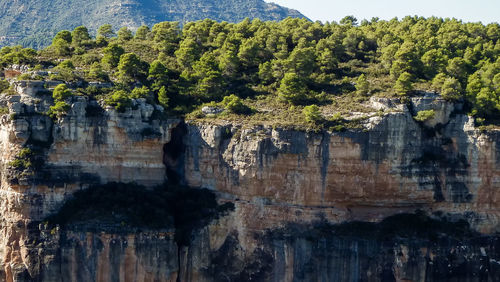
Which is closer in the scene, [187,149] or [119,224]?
[119,224]

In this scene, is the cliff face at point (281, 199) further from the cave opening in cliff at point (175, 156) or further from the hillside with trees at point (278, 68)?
the cave opening in cliff at point (175, 156)

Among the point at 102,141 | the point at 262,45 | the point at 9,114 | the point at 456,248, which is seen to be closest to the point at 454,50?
the point at 262,45

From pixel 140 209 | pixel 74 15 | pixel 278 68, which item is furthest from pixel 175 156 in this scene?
pixel 74 15

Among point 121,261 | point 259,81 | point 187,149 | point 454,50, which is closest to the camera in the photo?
point 121,261

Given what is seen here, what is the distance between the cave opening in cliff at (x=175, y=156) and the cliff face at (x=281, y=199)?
10.1 feet

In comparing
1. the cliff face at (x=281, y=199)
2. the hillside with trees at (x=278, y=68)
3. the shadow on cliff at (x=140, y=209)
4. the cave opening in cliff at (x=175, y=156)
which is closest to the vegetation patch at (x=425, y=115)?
the cliff face at (x=281, y=199)

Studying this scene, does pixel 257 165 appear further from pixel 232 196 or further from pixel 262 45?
pixel 262 45

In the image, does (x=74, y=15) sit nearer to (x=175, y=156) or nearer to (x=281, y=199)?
(x=175, y=156)

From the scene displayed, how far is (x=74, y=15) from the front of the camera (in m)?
142

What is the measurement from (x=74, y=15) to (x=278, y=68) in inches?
4152

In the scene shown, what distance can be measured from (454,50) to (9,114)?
36704 mm

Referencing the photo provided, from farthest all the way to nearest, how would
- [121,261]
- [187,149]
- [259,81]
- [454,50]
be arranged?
[454,50] → [259,81] → [187,149] → [121,261]

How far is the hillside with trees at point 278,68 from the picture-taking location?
43094 millimetres

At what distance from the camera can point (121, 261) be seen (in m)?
39.6
